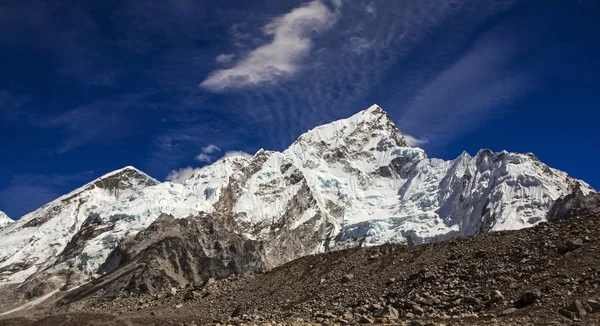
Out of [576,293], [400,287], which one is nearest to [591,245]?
[576,293]

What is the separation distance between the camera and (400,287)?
131 feet

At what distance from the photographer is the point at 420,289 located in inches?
1478

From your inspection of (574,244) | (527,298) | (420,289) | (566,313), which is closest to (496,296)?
(527,298)

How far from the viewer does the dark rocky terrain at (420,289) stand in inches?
1205

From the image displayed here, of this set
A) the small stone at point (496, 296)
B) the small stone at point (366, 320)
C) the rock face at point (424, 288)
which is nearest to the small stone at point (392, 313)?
the rock face at point (424, 288)

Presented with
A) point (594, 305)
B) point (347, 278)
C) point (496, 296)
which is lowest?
point (594, 305)

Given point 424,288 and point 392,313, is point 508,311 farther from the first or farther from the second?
point 424,288

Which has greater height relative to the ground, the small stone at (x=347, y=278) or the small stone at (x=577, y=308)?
the small stone at (x=347, y=278)

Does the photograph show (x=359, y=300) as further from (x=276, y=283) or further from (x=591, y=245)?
(x=591, y=245)

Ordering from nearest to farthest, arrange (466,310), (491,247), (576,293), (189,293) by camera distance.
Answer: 1. (576,293)
2. (466,310)
3. (491,247)
4. (189,293)

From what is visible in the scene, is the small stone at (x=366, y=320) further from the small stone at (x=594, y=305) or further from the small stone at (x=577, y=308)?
the small stone at (x=594, y=305)

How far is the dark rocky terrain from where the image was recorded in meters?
30.6

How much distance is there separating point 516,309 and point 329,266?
21267mm

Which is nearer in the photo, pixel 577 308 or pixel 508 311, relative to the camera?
pixel 577 308
